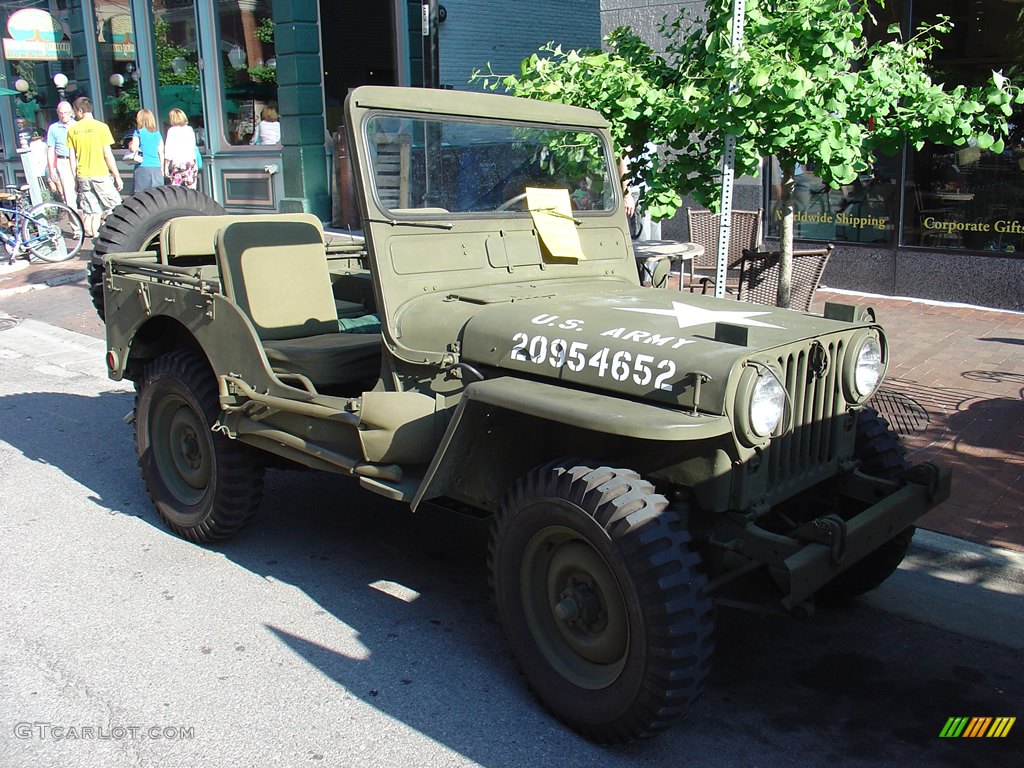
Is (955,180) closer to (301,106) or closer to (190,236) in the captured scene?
(190,236)

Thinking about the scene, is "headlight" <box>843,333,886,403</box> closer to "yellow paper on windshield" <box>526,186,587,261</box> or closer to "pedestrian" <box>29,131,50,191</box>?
"yellow paper on windshield" <box>526,186,587,261</box>

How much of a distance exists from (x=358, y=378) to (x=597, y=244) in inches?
48.7

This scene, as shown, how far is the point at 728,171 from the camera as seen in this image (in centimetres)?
471

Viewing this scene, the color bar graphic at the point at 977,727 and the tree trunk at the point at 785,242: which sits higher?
the tree trunk at the point at 785,242

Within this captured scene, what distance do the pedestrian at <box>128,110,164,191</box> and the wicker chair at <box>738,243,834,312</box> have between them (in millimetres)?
8414

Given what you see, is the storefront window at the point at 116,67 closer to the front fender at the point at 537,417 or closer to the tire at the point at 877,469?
the front fender at the point at 537,417

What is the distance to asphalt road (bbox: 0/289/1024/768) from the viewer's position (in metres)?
3.03

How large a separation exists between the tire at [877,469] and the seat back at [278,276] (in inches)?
97.2

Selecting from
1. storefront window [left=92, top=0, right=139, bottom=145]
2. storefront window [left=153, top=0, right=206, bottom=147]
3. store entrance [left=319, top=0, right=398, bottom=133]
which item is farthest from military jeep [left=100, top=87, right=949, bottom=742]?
storefront window [left=92, top=0, right=139, bottom=145]

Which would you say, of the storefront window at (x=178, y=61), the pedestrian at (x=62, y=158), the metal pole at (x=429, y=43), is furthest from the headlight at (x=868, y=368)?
the storefront window at (x=178, y=61)

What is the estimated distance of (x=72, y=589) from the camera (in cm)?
414

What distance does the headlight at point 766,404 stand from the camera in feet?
9.66

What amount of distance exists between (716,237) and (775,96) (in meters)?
4.38

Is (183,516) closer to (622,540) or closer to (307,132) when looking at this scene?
(622,540)
